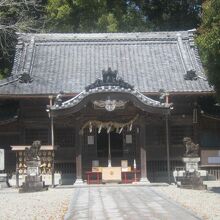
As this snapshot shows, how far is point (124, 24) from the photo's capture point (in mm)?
33219

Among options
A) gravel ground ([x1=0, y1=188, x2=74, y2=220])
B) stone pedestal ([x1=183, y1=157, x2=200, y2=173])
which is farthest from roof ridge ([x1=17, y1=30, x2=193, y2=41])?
gravel ground ([x1=0, y1=188, x2=74, y2=220])

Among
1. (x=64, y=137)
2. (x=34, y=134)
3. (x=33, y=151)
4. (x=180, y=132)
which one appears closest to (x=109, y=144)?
(x=64, y=137)

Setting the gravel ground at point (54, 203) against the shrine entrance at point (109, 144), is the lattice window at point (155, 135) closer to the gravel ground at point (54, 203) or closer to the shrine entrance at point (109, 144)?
the shrine entrance at point (109, 144)

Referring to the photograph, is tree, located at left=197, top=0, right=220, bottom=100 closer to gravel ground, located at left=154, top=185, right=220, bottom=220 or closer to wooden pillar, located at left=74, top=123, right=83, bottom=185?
gravel ground, located at left=154, top=185, right=220, bottom=220

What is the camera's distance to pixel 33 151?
18047 mm

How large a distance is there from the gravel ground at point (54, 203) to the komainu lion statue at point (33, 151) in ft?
4.48

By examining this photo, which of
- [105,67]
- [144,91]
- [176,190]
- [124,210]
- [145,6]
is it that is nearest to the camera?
[124,210]

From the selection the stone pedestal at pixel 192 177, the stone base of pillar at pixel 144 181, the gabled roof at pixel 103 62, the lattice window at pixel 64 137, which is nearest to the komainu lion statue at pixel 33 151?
the lattice window at pixel 64 137

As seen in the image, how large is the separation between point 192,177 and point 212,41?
589 centimetres

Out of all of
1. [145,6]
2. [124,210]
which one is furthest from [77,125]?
[145,6]

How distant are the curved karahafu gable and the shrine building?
40 millimetres

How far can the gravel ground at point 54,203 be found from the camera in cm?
1148

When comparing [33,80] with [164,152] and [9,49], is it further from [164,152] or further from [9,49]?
[9,49]

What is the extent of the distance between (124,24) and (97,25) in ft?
7.19
